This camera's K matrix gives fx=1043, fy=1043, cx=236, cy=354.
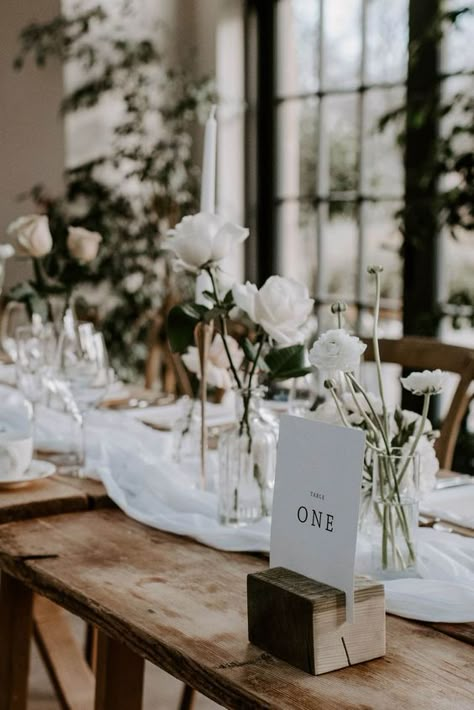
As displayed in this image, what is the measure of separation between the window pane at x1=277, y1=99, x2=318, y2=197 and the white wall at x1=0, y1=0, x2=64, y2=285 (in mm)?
984

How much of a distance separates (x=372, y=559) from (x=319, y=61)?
334 centimetres

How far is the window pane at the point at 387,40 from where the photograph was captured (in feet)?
12.5

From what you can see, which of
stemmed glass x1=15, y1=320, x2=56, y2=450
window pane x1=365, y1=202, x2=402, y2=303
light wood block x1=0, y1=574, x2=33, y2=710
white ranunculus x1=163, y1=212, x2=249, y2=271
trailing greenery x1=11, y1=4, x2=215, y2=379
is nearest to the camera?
white ranunculus x1=163, y1=212, x2=249, y2=271

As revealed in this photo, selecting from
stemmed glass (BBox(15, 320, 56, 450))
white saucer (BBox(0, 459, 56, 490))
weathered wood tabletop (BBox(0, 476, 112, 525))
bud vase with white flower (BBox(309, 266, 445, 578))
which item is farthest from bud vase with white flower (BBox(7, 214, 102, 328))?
bud vase with white flower (BBox(309, 266, 445, 578))

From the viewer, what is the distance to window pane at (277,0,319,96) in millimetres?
4270

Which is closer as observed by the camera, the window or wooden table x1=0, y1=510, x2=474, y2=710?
wooden table x1=0, y1=510, x2=474, y2=710

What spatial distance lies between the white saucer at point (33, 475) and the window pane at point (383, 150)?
2453 millimetres

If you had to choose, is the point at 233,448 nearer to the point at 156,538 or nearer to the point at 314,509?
the point at 156,538

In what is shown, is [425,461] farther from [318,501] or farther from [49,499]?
[49,499]

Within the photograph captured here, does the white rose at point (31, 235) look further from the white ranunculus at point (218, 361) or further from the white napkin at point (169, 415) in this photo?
the white ranunculus at point (218, 361)

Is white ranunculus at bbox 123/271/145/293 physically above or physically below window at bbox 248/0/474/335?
below

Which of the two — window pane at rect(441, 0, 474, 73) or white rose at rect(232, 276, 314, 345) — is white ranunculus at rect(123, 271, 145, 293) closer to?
window pane at rect(441, 0, 474, 73)

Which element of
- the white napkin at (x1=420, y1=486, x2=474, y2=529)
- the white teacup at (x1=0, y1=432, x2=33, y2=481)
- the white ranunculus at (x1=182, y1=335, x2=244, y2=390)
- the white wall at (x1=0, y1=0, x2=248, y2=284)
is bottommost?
the white napkin at (x1=420, y1=486, x2=474, y2=529)

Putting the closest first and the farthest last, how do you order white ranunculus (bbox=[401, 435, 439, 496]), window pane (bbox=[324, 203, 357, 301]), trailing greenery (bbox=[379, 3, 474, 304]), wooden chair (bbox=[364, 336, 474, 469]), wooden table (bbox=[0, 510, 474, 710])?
wooden table (bbox=[0, 510, 474, 710]), white ranunculus (bbox=[401, 435, 439, 496]), wooden chair (bbox=[364, 336, 474, 469]), trailing greenery (bbox=[379, 3, 474, 304]), window pane (bbox=[324, 203, 357, 301])
